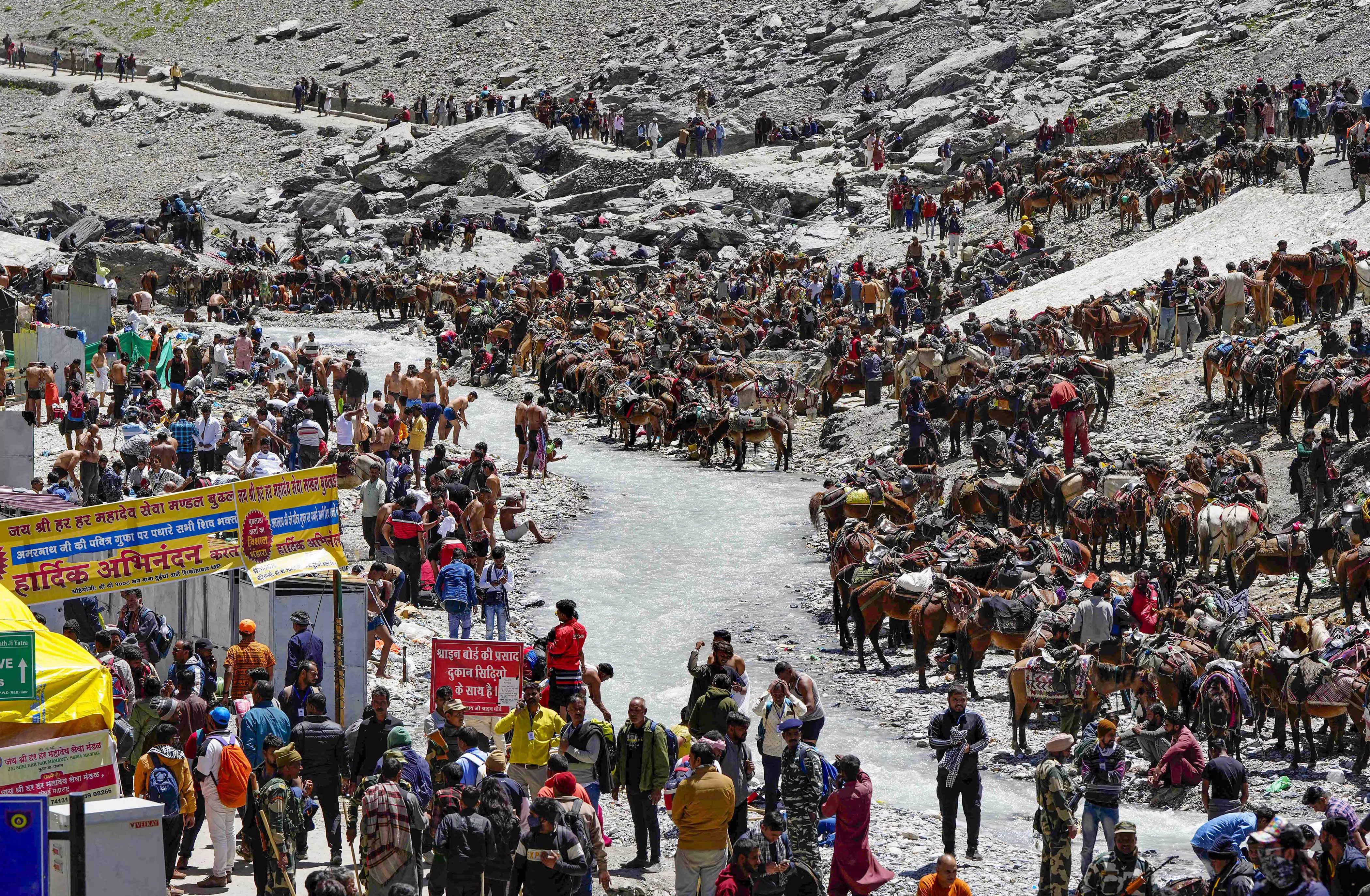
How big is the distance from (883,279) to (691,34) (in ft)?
121

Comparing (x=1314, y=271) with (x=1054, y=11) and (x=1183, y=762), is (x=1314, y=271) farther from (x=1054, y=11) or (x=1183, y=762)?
(x=1054, y=11)

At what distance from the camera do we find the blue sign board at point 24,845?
800cm

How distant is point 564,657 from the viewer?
1427cm

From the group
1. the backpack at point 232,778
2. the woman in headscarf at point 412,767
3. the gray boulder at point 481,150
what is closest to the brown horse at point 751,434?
the woman in headscarf at point 412,767

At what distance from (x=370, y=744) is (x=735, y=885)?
3.14m

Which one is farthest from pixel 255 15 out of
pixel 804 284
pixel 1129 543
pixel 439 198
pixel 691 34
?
pixel 1129 543

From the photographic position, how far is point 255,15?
8838 cm

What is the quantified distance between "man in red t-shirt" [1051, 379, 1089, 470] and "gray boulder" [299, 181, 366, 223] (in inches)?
1542

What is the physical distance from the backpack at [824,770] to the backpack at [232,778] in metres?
3.75

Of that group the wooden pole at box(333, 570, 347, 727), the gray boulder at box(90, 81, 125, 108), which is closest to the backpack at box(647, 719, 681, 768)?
the wooden pole at box(333, 570, 347, 727)

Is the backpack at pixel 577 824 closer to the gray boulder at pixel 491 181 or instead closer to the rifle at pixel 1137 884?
the rifle at pixel 1137 884

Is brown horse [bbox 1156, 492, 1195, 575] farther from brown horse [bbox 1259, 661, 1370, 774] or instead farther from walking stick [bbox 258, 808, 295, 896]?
walking stick [bbox 258, 808, 295, 896]

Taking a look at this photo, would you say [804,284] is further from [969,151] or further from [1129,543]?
[1129,543]

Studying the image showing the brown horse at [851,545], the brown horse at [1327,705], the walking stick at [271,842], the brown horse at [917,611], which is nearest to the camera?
the walking stick at [271,842]
